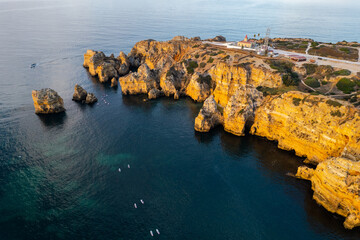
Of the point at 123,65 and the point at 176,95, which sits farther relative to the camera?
the point at 123,65

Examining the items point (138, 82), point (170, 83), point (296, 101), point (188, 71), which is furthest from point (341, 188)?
point (138, 82)

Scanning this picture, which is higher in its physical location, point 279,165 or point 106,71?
point 106,71

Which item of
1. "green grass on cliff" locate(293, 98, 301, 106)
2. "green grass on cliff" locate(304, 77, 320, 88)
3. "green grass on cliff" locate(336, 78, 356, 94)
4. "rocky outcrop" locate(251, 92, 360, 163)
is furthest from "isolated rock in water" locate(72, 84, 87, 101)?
"green grass on cliff" locate(336, 78, 356, 94)

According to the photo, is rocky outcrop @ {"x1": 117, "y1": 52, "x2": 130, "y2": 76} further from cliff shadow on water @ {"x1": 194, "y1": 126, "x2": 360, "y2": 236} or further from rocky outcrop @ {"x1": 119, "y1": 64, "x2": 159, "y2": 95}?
cliff shadow on water @ {"x1": 194, "y1": 126, "x2": 360, "y2": 236}

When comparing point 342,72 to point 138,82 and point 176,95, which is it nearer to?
point 176,95

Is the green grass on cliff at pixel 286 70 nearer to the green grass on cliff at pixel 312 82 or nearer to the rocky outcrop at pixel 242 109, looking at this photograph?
the green grass on cliff at pixel 312 82

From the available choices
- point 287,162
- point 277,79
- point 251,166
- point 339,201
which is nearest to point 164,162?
point 251,166

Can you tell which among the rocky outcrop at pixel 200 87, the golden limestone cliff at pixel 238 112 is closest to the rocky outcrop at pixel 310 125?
the golden limestone cliff at pixel 238 112
